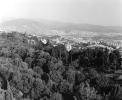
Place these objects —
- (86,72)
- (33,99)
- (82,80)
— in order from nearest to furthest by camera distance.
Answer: (33,99)
(82,80)
(86,72)

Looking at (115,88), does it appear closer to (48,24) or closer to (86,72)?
(86,72)

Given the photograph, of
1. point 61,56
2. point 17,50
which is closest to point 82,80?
point 61,56

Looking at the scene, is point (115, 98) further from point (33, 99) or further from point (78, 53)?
point (78, 53)

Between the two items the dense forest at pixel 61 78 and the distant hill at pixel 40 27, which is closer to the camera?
the dense forest at pixel 61 78

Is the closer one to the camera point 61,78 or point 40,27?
point 61,78

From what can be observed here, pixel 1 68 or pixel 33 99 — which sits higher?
pixel 1 68

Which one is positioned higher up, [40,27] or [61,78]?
[40,27]

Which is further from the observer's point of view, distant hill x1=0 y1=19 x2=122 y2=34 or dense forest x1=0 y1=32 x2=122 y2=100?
distant hill x1=0 y1=19 x2=122 y2=34

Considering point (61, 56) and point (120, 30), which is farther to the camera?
point (120, 30)

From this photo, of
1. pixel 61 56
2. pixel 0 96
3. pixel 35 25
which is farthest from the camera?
pixel 35 25
